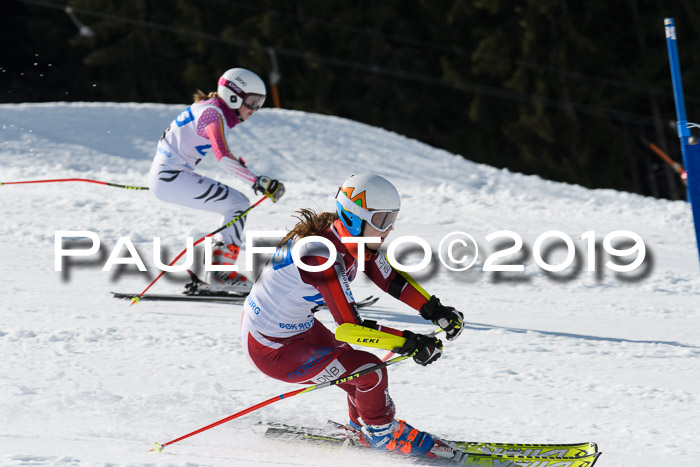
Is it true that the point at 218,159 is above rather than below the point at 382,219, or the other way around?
above

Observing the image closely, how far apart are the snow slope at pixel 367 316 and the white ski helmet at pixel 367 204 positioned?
668 millimetres

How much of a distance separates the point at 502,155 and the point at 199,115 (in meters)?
22.7

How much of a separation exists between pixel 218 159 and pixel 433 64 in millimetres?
23353

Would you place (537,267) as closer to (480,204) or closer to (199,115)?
(480,204)

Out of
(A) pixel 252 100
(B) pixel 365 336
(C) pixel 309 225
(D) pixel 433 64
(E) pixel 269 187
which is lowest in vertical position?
(B) pixel 365 336

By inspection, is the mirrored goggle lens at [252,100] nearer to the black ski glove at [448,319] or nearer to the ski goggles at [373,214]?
the ski goggles at [373,214]

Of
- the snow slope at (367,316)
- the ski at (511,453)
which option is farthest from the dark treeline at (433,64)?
the ski at (511,453)

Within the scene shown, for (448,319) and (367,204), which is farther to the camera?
(448,319)

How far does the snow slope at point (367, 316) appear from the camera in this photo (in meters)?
4.38

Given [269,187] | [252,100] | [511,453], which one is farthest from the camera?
[252,100]

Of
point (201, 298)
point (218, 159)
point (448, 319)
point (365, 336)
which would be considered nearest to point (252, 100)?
point (218, 159)

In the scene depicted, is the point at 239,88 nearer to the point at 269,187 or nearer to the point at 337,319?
the point at 269,187

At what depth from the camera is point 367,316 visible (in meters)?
6.86

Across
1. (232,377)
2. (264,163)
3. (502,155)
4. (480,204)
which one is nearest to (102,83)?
(502,155)
